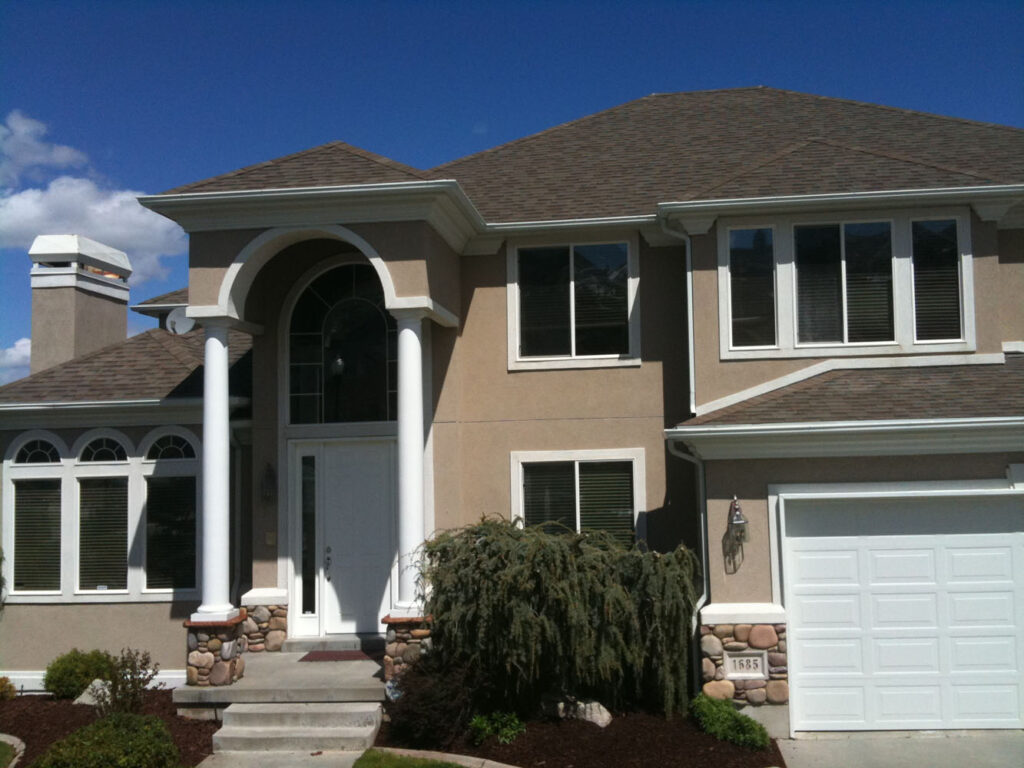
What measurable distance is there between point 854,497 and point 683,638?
219 cm

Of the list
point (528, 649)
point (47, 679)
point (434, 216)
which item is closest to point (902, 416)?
point (528, 649)

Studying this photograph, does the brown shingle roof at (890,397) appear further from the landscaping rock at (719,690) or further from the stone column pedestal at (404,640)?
the stone column pedestal at (404,640)

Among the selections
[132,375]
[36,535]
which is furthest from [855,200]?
[36,535]

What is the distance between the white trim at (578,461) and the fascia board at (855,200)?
295cm

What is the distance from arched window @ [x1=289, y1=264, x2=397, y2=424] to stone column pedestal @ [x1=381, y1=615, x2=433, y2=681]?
9.88 ft

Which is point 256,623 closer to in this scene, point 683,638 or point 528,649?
point 528,649

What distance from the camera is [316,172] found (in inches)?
418

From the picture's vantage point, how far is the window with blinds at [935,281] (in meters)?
10.5

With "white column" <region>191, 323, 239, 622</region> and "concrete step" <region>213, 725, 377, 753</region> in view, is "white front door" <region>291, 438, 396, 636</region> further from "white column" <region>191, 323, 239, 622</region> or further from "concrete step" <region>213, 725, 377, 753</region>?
"concrete step" <region>213, 725, 377, 753</region>

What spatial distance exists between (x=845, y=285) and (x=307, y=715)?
7.26 metres

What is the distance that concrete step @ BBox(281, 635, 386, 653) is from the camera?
1135 centimetres

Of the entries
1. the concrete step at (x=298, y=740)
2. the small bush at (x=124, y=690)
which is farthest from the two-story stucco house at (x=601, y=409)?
the concrete step at (x=298, y=740)

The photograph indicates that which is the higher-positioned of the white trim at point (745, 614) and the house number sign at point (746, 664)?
the white trim at point (745, 614)

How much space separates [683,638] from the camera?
9.27m
